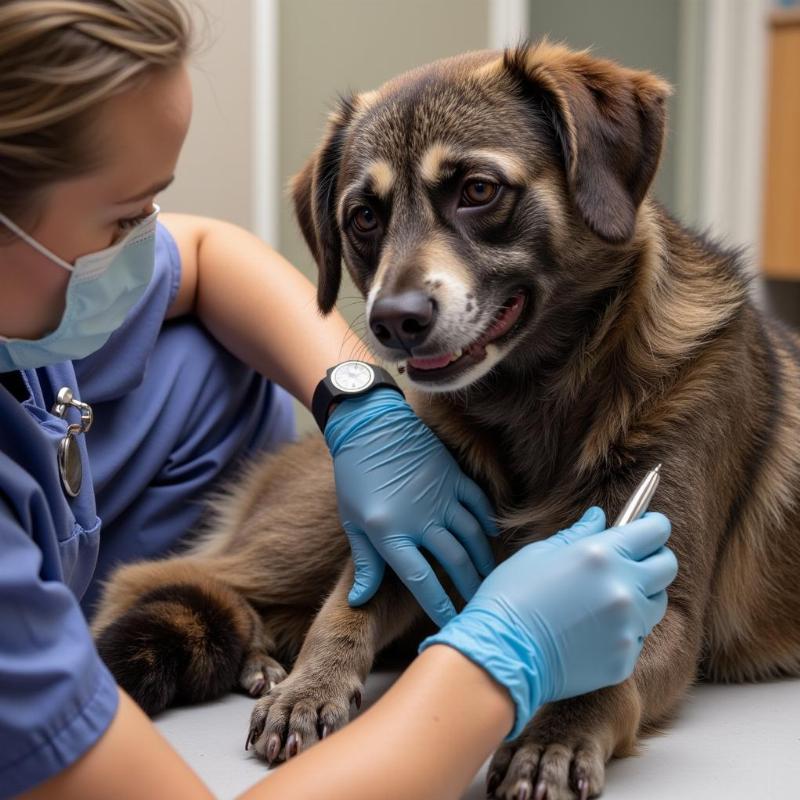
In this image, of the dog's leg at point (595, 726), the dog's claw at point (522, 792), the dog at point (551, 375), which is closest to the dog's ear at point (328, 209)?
the dog at point (551, 375)

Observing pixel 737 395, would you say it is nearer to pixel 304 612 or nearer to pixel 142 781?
pixel 304 612

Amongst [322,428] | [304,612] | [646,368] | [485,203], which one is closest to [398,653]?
[304,612]

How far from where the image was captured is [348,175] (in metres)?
1.56

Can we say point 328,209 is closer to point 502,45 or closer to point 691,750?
point 691,750

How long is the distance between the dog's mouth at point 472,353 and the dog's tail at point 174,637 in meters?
0.41

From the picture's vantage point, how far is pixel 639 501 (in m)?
1.26

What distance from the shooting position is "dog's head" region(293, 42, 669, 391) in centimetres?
135

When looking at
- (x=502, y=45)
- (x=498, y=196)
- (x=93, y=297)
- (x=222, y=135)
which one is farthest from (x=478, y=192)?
(x=502, y=45)

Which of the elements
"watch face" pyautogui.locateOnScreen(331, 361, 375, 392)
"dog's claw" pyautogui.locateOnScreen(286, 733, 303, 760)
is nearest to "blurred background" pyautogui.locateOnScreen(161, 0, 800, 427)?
"watch face" pyautogui.locateOnScreen(331, 361, 375, 392)

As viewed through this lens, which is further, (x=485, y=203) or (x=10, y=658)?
(x=485, y=203)

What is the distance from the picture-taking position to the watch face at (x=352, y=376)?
1648mm

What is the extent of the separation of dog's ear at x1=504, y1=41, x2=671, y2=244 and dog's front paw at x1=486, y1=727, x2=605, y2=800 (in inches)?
22.1

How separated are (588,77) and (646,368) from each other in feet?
1.21

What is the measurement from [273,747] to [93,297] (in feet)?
1.68
